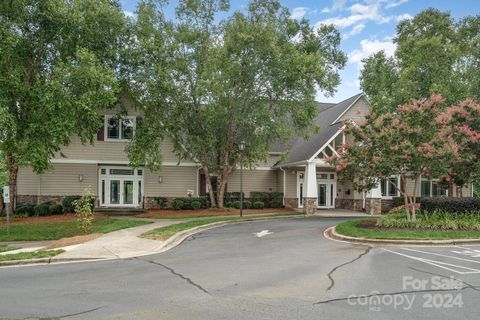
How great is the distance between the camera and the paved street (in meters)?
6.91

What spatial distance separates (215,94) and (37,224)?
37.4ft

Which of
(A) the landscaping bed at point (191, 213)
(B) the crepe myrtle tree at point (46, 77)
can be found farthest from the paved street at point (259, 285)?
(A) the landscaping bed at point (191, 213)

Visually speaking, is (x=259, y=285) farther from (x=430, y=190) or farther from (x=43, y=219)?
(x=430, y=190)

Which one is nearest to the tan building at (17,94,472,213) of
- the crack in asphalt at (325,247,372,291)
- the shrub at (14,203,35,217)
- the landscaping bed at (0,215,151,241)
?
the shrub at (14,203,35,217)

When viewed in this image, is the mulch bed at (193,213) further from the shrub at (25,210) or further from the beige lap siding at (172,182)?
the shrub at (25,210)

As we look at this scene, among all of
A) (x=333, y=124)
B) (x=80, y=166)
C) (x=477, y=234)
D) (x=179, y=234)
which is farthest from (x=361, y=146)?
(x=80, y=166)

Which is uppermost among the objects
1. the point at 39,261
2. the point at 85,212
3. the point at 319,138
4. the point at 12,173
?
the point at 319,138

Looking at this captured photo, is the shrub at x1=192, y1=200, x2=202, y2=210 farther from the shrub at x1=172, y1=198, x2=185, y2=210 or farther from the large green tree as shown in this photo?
the large green tree

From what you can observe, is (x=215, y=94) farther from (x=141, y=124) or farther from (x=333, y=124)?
(x=333, y=124)

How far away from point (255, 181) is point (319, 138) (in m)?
5.75

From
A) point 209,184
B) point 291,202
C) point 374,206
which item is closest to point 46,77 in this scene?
point 209,184

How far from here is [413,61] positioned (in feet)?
95.9

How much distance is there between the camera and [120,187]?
101 ft

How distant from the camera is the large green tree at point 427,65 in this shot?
28.6 m
